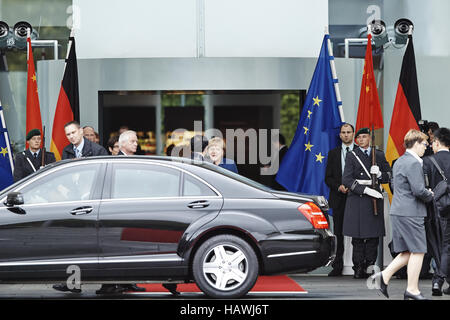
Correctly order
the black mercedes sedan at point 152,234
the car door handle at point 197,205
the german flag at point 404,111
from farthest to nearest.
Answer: the german flag at point 404,111 < the car door handle at point 197,205 < the black mercedes sedan at point 152,234

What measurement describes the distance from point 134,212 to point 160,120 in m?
19.0

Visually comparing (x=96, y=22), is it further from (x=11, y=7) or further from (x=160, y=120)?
(x=160, y=120)

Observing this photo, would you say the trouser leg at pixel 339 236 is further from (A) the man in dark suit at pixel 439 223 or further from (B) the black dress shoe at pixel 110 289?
(B) the black dress shoe at pixel 110 289

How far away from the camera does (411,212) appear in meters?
9.70

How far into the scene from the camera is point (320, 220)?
962 centimetres

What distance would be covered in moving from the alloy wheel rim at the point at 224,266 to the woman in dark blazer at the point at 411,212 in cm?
161

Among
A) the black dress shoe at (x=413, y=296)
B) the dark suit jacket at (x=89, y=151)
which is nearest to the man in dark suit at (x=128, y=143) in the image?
the dark suit jacket at (x=89, y=151)

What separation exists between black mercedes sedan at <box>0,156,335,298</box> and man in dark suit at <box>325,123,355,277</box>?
306cm

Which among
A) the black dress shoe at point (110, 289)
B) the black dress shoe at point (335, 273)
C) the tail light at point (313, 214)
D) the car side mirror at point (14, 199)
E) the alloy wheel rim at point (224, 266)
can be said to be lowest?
the black dress shoe at point (335, 273)

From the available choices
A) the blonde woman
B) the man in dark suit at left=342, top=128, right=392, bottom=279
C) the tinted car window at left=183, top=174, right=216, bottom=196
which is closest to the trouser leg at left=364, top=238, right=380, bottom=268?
the man in dark suit at left=342, top=128, right=392, bottom=279

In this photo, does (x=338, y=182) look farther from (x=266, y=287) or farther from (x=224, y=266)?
(x=224, y=266)

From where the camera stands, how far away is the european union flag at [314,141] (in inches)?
532

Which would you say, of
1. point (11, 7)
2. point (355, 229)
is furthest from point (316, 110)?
point (11, 7)
